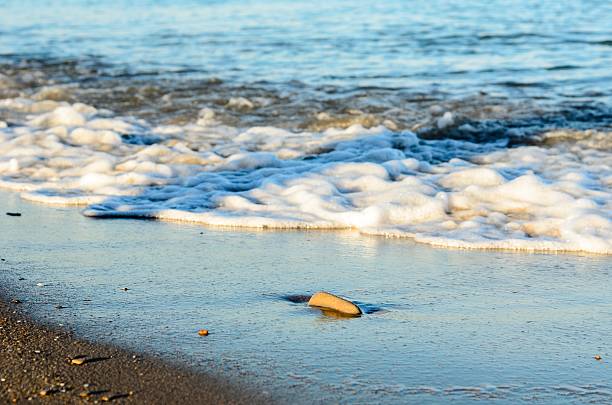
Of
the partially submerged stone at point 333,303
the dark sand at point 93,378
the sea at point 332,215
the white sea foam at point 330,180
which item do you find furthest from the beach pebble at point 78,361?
the white sea foam at point 330,180

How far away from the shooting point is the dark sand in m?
2.52

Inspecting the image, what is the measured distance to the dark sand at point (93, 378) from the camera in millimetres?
2520

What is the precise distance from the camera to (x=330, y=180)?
18.9ft

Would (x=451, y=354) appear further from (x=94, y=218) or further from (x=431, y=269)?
(x=94, y=218)

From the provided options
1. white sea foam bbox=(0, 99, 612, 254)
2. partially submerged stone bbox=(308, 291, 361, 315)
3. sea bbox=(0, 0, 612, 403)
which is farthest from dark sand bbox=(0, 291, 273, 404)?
white sea foam bbox=(0, 99, 612, 254)

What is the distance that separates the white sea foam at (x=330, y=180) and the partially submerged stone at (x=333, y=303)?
1244 millimetres

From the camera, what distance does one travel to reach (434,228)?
4730mm

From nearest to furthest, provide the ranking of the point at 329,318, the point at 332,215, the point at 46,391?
the point at 46,391 → the point at 329,318 → the point at 332,215

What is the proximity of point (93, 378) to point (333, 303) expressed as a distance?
96 cm

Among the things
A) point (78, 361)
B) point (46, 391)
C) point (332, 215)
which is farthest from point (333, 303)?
point (332, 215)

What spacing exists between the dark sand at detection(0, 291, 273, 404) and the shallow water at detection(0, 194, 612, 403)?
0.09 m

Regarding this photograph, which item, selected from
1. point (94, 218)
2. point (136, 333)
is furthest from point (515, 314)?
point (94, 218)

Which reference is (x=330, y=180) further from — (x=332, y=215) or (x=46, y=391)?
(x=46, y=391)

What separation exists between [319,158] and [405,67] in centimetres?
524
